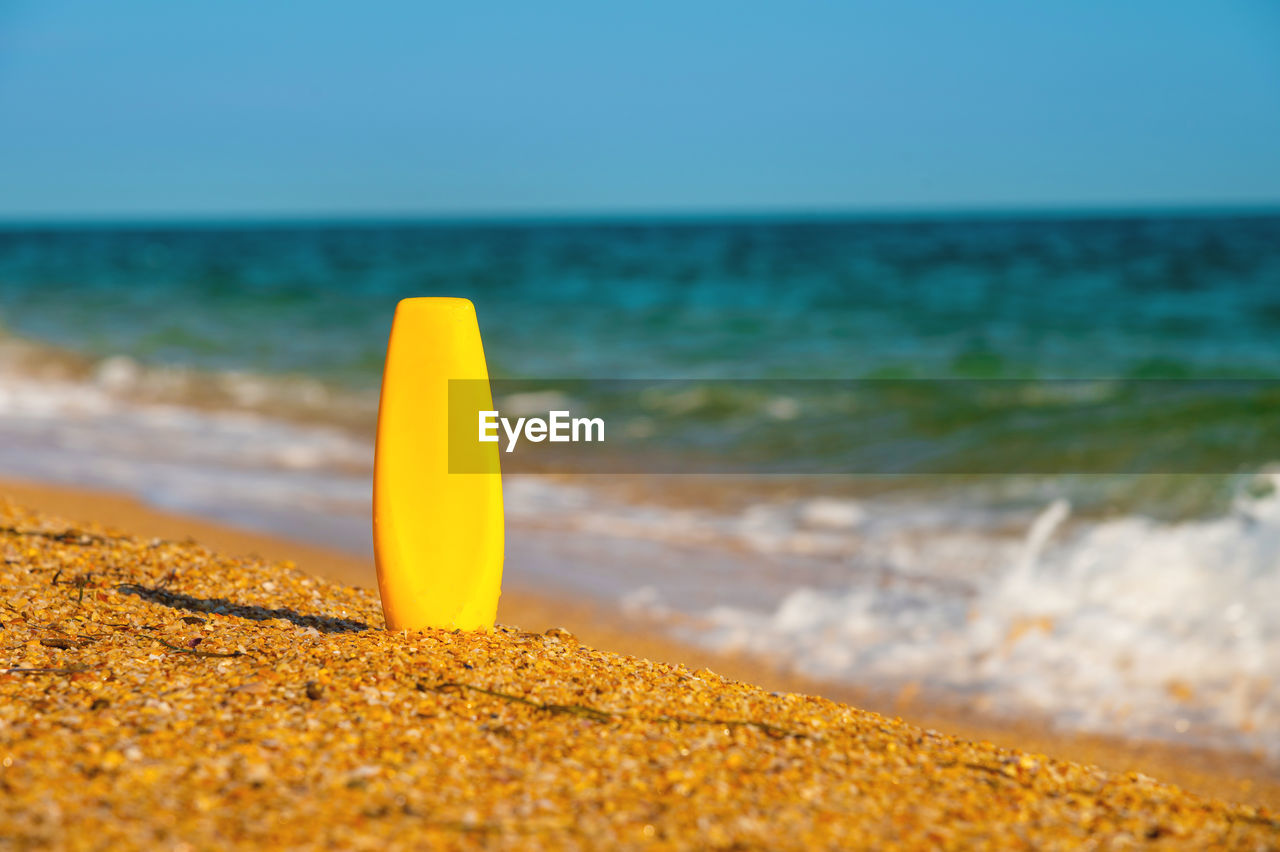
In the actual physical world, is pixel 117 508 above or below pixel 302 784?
below

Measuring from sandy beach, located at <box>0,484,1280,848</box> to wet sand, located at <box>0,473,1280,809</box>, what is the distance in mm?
795

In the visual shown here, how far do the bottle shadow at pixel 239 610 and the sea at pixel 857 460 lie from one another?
2220 millimetres

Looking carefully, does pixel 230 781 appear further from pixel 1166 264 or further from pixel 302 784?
pixel 1166 264

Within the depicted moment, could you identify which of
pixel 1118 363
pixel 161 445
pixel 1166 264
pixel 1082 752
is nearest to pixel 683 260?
pixel 1166 264

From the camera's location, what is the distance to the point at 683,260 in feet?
122

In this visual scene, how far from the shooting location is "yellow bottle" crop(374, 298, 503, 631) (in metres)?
3.73

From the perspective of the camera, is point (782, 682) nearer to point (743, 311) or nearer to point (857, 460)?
point (857, 460)

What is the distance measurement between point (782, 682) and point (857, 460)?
539 centimetres

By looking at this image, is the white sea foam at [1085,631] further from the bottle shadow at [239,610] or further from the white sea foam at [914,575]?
the bottle shadow at [239,610]

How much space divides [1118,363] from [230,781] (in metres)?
14.3

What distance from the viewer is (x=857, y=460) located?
10469 millimetres

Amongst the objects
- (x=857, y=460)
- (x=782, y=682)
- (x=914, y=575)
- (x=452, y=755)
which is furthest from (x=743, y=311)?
(x=452, y=755)

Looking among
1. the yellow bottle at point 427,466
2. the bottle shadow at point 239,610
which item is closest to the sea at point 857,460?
the bottle shadow at point 239,610

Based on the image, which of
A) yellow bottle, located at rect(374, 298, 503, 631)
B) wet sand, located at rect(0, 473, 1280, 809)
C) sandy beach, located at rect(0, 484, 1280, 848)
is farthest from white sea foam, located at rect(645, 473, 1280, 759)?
yellow bottle, located at rect(374, 298, 503, 631)
